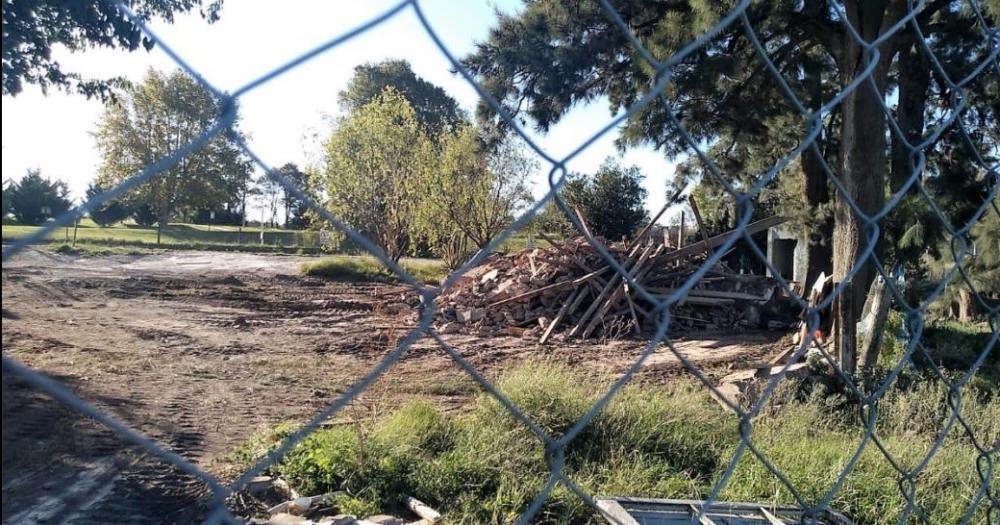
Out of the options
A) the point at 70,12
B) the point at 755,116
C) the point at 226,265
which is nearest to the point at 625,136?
the point at 755,116

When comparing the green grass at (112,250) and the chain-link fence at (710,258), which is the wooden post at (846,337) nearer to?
the chain-link fence at (710,258)

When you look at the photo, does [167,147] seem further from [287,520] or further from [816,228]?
[816,228]

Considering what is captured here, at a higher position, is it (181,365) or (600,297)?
(600,297)

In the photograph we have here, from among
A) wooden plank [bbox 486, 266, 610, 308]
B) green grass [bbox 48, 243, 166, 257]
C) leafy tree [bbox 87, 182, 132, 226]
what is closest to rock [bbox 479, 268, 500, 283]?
wooden plank [bbox 486, 266, 610, 308]

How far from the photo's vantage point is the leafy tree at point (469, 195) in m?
18.8

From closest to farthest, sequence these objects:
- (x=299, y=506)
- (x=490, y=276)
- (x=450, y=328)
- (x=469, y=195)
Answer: (x=299, y=506) < (x=450, y=328) < (x=490, y=276) < (x=469, y=195)

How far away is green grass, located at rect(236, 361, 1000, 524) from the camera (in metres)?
3.48

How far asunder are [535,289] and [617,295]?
1.48 metres

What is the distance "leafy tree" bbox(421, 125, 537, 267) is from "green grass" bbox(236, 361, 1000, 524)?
45.0 ft

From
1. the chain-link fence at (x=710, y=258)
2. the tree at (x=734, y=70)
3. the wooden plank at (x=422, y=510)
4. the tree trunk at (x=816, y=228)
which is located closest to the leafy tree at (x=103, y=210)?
the chain-link fence at (x=710, y=258)

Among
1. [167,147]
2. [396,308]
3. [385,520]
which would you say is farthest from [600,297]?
[167,147]

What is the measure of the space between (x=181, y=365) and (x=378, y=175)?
1262 centimetres

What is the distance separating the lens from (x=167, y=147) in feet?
8.34

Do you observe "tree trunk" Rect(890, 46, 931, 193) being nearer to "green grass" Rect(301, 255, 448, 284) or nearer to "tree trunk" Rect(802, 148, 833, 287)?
"tree trunk" Rect(802, 148, 833, 287)
